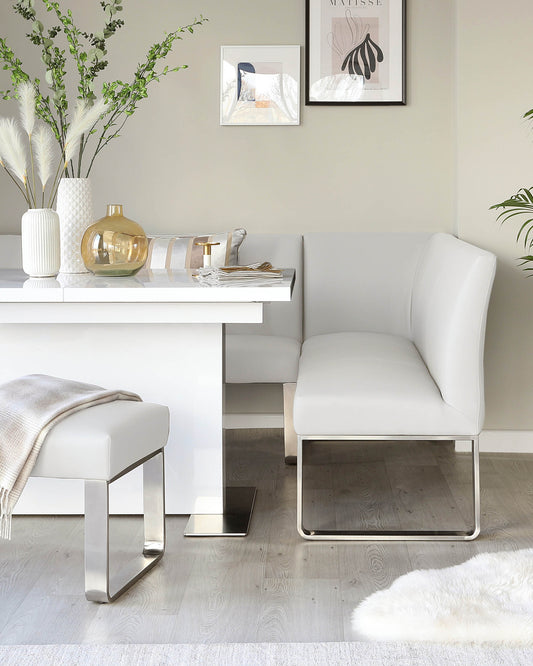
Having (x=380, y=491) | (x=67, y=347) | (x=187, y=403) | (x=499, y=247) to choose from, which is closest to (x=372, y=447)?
(x=380, y=491)

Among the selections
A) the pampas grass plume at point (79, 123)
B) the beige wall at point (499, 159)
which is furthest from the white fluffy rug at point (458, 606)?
the pampas grass plume at point (79, 123)

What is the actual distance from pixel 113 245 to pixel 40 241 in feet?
0.74

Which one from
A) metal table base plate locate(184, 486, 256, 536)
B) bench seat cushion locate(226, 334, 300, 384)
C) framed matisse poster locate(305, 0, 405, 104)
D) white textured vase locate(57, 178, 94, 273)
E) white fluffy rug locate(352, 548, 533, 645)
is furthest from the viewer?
framed matisse poster locate(305, 0, 405, 104)

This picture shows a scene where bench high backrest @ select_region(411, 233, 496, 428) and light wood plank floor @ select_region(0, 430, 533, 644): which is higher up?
bench high backrest @ select_region(411, 233, 496, 428)

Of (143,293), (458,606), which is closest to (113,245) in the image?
(143,293)

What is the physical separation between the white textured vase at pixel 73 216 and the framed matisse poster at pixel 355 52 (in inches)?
59.3

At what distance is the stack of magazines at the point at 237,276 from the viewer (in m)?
2.62

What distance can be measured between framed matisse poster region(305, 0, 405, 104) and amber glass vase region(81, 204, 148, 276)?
5.12ft

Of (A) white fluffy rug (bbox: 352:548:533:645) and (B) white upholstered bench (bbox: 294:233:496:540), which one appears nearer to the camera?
(A) white fluffy rug (bbox: 352:548:533:645)

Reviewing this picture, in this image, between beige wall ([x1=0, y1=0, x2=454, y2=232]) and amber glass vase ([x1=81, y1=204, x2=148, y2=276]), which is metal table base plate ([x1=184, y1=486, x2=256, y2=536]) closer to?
amber glass vase ([x1=81, y1=204, x2=148, y2=276])

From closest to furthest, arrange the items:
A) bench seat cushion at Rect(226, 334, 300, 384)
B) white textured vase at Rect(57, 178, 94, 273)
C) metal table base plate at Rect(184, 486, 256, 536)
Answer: metal table base plate at Rect(184, 486, 256, 536), white textured vase at Rect(57, 178, 94, 273), bench seat cushion at Rect(226, 334, 300, 384)

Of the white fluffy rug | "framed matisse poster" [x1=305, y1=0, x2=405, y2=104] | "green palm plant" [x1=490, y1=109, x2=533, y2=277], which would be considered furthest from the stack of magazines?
"framed matisse poster" [x1=305, y1=0, x2=405, y2=104]

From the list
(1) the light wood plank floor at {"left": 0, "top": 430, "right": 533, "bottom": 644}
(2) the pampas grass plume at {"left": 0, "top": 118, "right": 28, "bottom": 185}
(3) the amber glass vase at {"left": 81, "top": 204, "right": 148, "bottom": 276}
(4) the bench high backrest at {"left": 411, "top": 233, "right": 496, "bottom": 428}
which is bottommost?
(1) the light wood plank floor at {"left": 0, "top": 430, "right": 533, "bottom": 644}

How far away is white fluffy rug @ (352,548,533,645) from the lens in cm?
201
